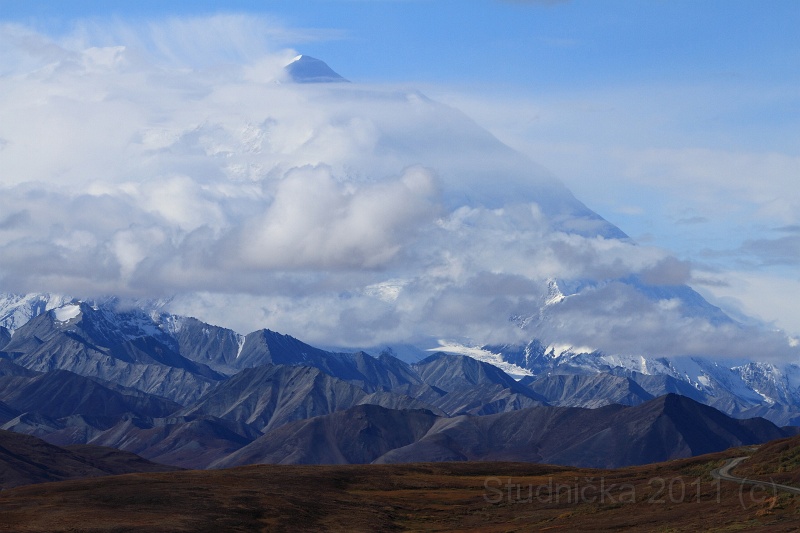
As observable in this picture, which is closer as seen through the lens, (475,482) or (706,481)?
(706,481)

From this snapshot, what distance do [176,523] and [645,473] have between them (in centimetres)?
7448

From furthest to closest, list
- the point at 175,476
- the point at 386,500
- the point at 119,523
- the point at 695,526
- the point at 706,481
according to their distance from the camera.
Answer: the point at 175,476 → the point at 386,500 → the point at 706,481 → the point at 119,523 → the point at 695,526

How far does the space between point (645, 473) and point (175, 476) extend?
7350 cm

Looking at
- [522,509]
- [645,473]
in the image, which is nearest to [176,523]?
[522,509]

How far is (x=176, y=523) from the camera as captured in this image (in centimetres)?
13375

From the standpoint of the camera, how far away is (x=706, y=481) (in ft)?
472

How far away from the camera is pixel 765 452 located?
152 meters

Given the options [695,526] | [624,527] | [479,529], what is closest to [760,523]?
[695,526]

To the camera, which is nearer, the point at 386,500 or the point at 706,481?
the point at 706,481

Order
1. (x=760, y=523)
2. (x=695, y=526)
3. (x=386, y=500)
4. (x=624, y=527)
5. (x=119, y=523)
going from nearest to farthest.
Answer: (x=760, y=523) → (x=695, y=526) → (x=624, y=527) → (x=119, y=523) → (x=386, y=500)

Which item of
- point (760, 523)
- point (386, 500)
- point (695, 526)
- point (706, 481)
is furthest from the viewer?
point (386, 500)

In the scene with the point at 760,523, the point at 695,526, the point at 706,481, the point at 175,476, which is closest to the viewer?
the point at 760,523

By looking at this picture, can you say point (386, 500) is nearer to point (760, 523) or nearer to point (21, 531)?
point (21, 531)

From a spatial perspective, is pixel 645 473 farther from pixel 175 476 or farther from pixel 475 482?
pixel 175 476
